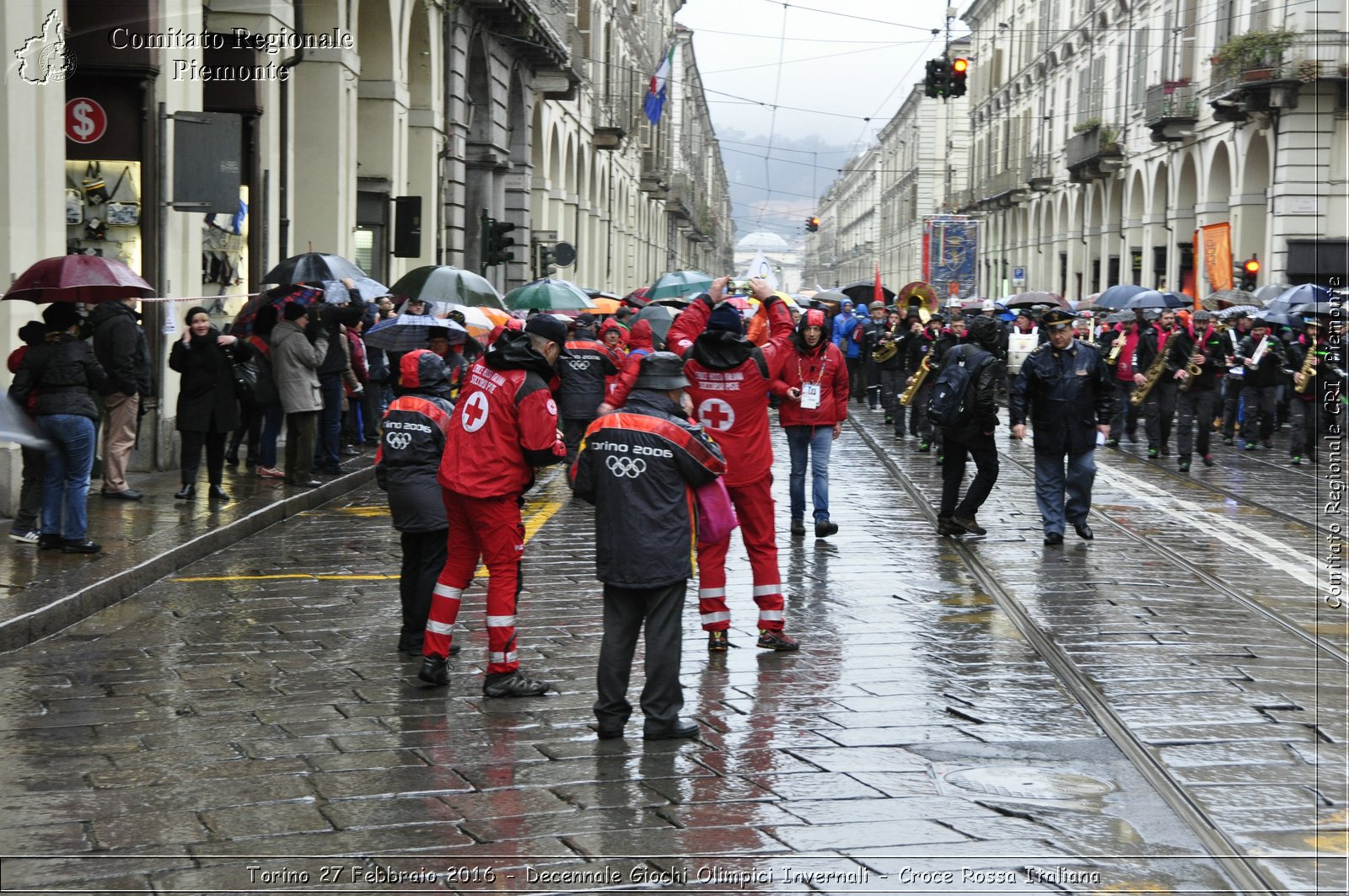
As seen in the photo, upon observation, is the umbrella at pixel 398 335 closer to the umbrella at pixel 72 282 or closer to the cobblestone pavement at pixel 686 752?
the umbrella at pixel 72 282

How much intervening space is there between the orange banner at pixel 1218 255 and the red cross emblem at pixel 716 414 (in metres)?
19.8

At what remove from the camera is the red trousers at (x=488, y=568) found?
273 inches

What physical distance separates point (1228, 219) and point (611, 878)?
108ft

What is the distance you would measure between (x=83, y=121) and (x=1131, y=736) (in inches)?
453

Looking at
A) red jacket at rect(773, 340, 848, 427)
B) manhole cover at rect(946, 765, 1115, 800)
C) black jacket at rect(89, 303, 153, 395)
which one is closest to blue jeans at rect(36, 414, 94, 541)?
black jacket at rect(89, 303, 153, 395)

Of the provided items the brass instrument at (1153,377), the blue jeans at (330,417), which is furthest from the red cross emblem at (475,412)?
the brass instrument at (1153,377)

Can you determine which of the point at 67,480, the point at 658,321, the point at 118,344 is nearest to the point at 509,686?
the point at 67,480

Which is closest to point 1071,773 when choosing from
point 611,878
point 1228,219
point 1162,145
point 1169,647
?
point 611,878

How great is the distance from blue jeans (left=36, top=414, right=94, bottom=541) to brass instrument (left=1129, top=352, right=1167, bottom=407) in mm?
11320

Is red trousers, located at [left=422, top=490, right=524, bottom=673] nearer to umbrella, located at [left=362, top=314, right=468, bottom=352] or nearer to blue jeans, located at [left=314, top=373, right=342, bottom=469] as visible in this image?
umbrella, located at [left=362, top=314, right=468, bottom=352]

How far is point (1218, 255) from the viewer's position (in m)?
26.6

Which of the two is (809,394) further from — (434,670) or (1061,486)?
(434,670)

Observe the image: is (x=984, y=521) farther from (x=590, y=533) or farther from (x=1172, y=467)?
(x=1172, y=467)

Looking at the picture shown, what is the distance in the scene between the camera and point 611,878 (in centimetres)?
464
